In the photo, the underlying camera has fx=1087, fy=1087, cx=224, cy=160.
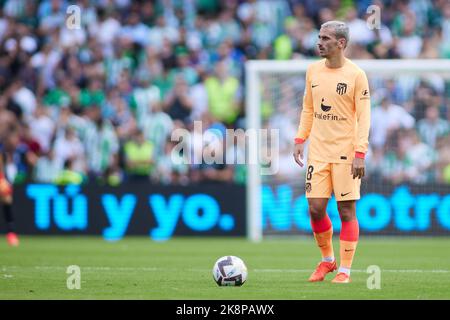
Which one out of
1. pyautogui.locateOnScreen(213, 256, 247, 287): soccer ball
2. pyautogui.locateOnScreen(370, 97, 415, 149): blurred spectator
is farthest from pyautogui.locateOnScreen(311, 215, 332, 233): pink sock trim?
pyautogui.locateOnScreen(370, 97, 415, 149): blurred spectator

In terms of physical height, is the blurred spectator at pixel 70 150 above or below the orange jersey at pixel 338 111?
below

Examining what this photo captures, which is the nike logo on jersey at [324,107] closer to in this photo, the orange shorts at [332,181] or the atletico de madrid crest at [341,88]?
the atletico de madrid crest at [341,88]

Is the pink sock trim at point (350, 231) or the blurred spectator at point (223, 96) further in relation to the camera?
the blurred spectator at point (223, 96)

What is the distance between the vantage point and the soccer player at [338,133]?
10.4 meters

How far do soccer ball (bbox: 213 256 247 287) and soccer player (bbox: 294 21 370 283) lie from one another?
0.95 meters

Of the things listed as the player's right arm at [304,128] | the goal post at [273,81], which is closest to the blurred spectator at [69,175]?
the goal post at [273,81]

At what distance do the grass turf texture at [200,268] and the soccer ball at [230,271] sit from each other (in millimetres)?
150

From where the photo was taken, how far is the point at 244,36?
74.9 ft

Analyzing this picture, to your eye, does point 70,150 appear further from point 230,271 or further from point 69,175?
point 230,271

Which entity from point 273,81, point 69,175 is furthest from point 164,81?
point 273,81

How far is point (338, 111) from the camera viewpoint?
412 inches
